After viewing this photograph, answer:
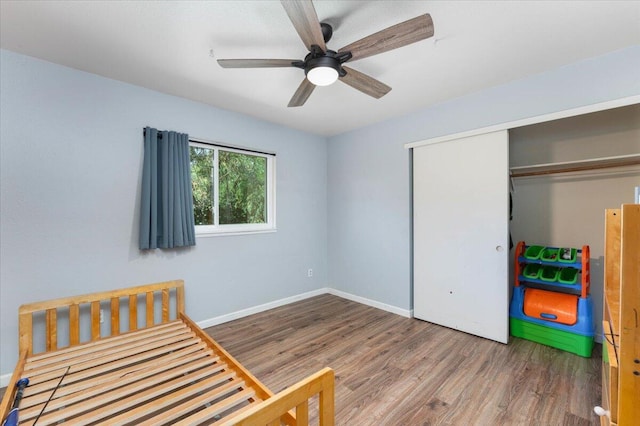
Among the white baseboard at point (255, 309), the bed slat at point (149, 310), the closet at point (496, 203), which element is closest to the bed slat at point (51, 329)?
the bed slat at point (149, 310)

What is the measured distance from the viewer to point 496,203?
8.77 ft

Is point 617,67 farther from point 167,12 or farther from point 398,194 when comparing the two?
point 167,12

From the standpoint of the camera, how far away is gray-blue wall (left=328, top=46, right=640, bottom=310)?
2197 mm

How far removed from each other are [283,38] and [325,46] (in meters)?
0.44

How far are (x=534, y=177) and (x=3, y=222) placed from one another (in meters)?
4.90

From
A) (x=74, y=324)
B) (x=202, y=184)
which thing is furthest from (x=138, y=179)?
(x=74, y=324)

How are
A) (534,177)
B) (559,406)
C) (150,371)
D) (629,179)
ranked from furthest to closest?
(534,177) < (629,179) < (559,406) < (150,371)

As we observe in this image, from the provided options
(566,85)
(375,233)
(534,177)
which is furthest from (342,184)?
(566,85)

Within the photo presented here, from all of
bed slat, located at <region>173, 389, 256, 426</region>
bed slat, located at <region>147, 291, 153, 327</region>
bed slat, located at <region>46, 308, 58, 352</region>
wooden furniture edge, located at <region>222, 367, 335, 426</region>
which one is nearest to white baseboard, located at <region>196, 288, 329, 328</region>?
bed slat, located at <region>147, 291, 153, 327</region>

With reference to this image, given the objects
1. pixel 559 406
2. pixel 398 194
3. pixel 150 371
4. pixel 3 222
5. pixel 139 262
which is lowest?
pixel 559 406

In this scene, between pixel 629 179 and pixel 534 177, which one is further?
pixel 534 177

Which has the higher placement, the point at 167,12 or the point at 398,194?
the point at 167,12

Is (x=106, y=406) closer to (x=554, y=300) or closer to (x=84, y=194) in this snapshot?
(x=84, y=194)

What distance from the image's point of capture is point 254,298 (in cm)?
347
